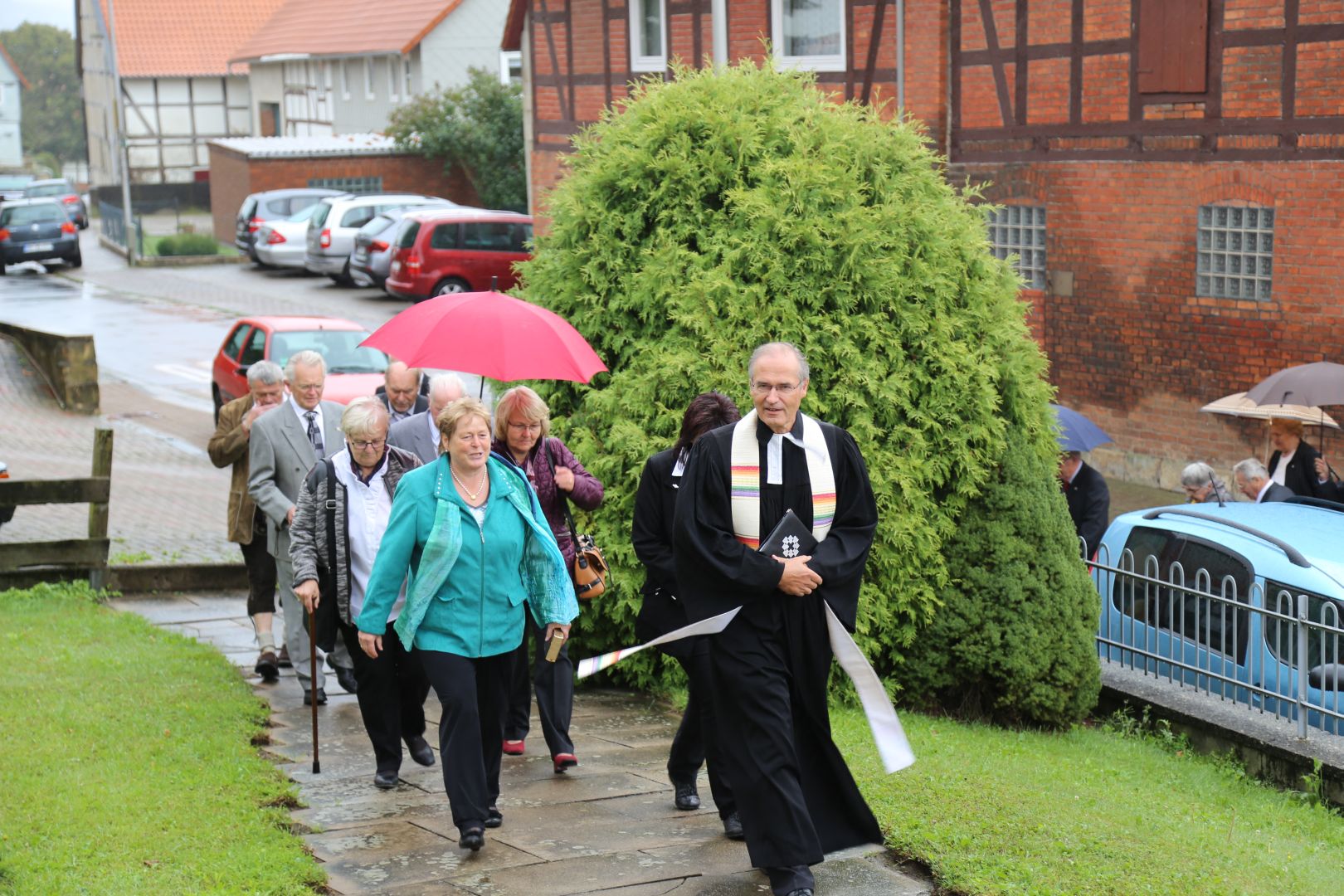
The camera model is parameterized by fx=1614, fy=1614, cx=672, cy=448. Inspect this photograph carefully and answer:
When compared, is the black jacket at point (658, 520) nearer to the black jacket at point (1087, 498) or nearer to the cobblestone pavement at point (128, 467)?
the black jacket at point (1087, 498)

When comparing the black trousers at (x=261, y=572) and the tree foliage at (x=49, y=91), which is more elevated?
the tree foliage at (x=49, y=91)

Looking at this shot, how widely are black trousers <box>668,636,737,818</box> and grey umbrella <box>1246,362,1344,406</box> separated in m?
7.01

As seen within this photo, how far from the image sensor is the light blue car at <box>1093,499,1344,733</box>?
8.62m

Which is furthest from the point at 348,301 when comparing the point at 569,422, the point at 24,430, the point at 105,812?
the point at 105,812

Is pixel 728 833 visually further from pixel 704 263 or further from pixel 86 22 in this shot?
pixel 86 22

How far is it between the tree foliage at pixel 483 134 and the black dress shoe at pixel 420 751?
33.4 m

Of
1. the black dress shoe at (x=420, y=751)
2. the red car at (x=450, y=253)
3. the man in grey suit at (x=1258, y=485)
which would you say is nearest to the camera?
the black dress shoe at (x=420, y=751)

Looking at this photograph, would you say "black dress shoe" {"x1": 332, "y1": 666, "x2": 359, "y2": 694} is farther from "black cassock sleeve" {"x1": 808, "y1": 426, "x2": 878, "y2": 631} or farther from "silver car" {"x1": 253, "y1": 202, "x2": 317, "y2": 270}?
"silver car" {"x1": 253, "y1": 202, "x2": 317, "y2": 270}

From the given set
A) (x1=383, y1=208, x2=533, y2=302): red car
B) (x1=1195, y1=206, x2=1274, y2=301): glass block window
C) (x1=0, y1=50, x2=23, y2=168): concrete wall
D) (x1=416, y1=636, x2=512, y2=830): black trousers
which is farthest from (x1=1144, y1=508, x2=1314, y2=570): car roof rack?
(x1=0, y1=50, x2=23, y2=168): concrete wall

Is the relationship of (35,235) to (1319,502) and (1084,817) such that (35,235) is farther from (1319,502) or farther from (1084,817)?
(1084,817)

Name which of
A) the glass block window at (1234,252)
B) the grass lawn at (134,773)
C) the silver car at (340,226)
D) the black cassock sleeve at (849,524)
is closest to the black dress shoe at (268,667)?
the grass lawn at (134,773)

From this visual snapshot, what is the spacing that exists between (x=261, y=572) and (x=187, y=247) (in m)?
34.8

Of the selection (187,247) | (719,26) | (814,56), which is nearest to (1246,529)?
(814,56)

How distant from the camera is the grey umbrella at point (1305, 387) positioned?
38.6ft
